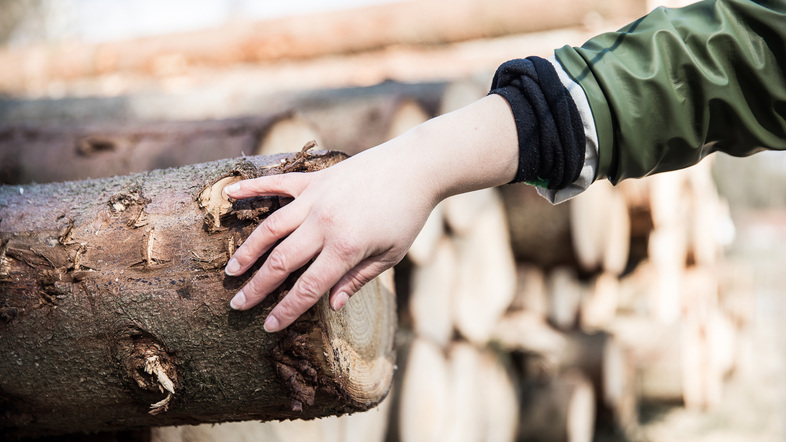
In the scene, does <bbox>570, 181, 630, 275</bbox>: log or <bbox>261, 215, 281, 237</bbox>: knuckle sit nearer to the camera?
<bbox>261, 215, 281, 237</bbox>: knuckle

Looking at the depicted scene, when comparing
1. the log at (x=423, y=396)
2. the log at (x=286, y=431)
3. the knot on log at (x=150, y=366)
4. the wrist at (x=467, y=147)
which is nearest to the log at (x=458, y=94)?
the log at (x=423, y=396)

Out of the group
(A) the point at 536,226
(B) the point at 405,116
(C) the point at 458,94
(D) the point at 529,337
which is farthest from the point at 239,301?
(D) the point at 529,337

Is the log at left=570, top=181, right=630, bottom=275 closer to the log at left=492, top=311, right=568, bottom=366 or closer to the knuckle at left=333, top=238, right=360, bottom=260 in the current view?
the log at left=492, top=311, right=568, bottom=366

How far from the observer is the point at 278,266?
89cm

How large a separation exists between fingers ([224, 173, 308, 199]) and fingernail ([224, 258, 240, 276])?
10cm

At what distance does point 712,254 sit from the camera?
4672 millimetres

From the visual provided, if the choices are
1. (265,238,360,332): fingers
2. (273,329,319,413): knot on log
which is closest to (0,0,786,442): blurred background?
(273,329,319,413): knot on log

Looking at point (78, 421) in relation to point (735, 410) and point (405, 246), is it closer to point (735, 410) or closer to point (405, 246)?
point (405, 246)

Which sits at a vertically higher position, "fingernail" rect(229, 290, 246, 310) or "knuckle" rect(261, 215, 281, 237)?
"knuckle" rect(261, 215, 281, 237)

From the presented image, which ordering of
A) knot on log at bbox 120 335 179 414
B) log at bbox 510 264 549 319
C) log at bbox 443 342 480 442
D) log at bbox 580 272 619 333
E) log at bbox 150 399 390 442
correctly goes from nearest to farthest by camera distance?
knot on log at bbox 120 335 179 414 < log at bbox 150 399 390 442 < log at bbox 443 342 480 442 < log at bbox 510 264 549 319 < log at bbox 580 272 619 333

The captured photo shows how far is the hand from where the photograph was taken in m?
0.89

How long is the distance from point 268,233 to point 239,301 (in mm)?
113

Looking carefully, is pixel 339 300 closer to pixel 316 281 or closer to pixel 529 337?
pixel 316 281

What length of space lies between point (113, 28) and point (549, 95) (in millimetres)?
20002
